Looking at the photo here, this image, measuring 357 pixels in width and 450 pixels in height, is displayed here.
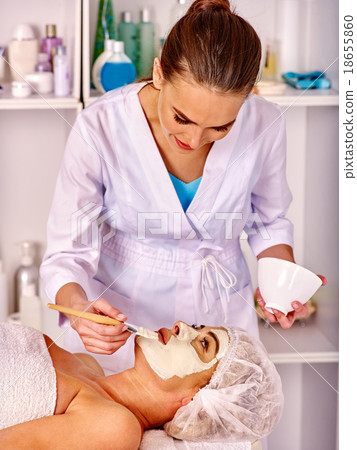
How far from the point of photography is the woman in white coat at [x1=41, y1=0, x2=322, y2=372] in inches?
39.4

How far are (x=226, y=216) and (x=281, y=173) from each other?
12cm

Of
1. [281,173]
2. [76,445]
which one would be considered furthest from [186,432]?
[281,173]

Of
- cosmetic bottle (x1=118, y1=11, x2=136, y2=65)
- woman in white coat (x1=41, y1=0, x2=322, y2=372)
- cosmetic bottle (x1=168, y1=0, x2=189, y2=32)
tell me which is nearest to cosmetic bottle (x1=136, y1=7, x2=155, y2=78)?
cosmetic bottle (x1=118, y1=11, x2=136, y2=65)

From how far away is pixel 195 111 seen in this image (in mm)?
856

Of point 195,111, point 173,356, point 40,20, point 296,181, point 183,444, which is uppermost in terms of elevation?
point 40,20

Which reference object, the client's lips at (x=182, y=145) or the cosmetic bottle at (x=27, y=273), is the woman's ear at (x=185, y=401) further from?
the cosmetic bottle at (x=27, y=273)

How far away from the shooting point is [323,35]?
57.0 inches

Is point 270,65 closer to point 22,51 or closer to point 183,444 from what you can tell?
point 22,51

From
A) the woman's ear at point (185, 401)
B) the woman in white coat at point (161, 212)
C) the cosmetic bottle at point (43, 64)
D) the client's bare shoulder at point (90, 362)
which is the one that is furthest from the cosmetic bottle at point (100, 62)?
the woman's ear at point (185, 401)

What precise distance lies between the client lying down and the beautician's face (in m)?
0.29

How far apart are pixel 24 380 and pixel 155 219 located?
1.06 ft

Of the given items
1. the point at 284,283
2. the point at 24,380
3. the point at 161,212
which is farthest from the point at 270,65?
the point at 24,380

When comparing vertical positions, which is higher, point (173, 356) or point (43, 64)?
point (43, 64)

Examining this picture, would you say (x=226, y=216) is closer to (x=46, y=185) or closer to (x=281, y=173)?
(x=281, y=173)
